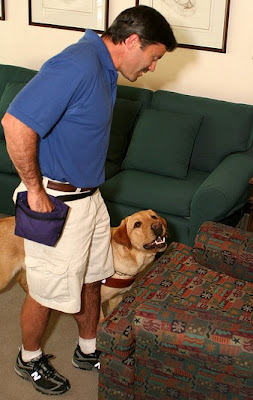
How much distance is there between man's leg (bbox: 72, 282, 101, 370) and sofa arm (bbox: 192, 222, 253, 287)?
49 cm

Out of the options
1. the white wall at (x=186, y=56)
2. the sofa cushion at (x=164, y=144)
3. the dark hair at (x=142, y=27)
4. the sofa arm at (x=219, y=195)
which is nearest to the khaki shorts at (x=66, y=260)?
the dark hair at (x=142, y=27)

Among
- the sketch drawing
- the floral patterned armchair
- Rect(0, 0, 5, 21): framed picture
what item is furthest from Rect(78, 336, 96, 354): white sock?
Rect(0, 0, 5, 21): framed picture

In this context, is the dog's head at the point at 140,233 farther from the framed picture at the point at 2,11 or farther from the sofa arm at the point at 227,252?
the framed picture at the point at 2,11

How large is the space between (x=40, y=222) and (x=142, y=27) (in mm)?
789

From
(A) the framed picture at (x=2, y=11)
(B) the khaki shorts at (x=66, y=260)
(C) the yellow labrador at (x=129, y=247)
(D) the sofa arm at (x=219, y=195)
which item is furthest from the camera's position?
(A) the framed picture at (x=2, y=11)

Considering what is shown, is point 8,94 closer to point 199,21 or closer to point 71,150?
point 199,21

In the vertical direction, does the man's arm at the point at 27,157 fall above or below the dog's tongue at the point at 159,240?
above

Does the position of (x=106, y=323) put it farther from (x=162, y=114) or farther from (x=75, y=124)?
(x=162, y=114)

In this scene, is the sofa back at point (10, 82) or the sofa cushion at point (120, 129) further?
the sofa back at point (10, 82)

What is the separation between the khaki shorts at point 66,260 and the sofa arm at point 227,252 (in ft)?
1.72

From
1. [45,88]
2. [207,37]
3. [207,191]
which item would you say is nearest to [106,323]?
[45,88]

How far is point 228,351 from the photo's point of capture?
1.90m

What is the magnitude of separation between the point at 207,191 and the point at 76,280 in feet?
3.69

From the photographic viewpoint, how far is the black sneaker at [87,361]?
8.66 feet
